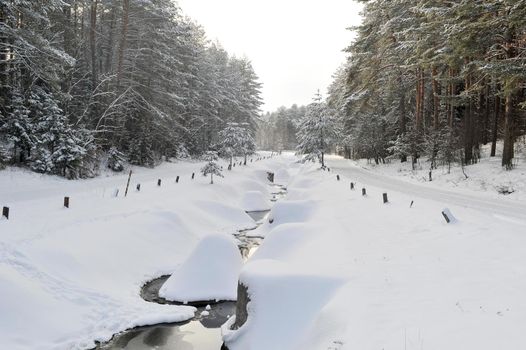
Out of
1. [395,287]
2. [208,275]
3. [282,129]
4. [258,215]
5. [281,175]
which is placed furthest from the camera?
[282,129]

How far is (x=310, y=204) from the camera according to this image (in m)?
21.8

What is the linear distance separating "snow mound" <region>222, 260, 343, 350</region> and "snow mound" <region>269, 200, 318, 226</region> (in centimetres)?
1109

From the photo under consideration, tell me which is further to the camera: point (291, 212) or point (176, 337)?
point (291, 212)

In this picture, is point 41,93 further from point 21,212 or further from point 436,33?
point 436,33

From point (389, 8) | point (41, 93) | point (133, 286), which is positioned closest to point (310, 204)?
point (133, 286)

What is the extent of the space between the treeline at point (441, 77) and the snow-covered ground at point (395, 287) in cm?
778

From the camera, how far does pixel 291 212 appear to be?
21109 mm

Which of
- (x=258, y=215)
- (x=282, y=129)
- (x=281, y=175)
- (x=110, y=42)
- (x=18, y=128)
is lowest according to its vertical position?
(x=258, y=215)

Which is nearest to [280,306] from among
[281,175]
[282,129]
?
[281,175]

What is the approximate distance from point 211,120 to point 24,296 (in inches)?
1896

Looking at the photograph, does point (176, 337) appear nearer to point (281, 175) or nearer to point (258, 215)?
point (258, 215)

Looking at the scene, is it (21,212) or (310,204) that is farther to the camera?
(310,204)

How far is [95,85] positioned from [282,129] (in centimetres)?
9740

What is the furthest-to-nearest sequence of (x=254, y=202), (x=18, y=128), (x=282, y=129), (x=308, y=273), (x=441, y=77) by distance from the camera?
(x=282, y=129)
(x=254, y=202)
(x=441, y=77)
(x=18, y=128)
(x=308, y=273)
